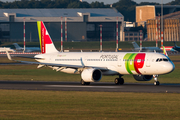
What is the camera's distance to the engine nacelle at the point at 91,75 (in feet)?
126

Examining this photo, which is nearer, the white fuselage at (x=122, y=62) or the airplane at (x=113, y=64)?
the white fuselage at (x=122, y=62)

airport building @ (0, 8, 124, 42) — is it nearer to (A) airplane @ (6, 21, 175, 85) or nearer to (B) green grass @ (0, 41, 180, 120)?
(A) airplane @ (6, 21, 175, 85)

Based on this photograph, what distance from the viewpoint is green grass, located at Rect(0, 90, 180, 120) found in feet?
62.9

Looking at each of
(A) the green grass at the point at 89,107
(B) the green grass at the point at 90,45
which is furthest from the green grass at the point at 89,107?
(B) the green grass at the point at 90,45

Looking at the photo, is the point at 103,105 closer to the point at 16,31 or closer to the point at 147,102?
the point at 147,102

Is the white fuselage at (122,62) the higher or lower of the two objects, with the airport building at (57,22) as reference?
Answer: lower

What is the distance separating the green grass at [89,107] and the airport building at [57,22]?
510 feet

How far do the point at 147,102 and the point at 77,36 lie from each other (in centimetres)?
16976

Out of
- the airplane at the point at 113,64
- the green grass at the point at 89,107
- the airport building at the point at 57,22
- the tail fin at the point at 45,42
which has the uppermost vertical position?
the airport building at the point at 57,22

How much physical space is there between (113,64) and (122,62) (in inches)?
47.8

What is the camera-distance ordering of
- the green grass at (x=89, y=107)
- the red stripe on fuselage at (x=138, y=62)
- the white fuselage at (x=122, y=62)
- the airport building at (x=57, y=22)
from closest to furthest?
1. the green grass at (x=89, y=107)
2. the white fuselage at (x=122, y=62)
3. the red stripe on fuselage at (x=138, y=62)
4. the airport building at (x=57, y=22)

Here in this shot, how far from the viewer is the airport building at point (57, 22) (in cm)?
18300

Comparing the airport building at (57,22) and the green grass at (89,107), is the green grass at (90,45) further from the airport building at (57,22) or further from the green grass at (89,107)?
the green grass at (89,107)

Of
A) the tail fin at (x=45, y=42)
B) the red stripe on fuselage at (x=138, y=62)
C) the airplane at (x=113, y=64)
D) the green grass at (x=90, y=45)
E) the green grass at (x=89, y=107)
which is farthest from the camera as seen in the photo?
the green grass at (x=90, y=45)
